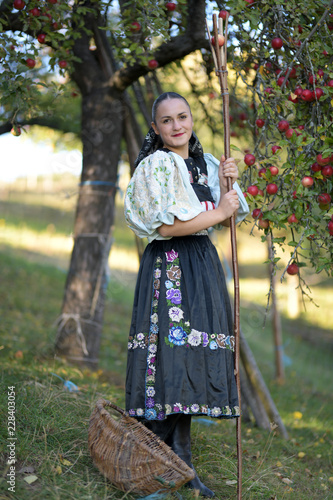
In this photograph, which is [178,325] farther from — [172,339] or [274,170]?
[274,170]

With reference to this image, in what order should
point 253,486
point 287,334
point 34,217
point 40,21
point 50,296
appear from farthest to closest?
point 34,217
point 287,334
point 50,296
point 40,21
point 253,486

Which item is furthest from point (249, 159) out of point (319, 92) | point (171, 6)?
point (171, 6)

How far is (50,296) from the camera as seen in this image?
7.48 m

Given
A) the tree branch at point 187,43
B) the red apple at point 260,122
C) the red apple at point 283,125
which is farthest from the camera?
the tree branch at point 187,43

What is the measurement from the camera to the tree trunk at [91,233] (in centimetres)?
416

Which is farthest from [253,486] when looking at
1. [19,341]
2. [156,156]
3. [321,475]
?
[19,341]

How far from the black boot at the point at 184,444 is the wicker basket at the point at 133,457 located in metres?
0.19

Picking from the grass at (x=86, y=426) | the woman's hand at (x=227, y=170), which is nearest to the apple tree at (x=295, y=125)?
the woman's hand at (x=227, y=170)

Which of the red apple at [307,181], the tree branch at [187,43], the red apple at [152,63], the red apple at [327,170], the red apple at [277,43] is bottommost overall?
the red apple at [307,181]

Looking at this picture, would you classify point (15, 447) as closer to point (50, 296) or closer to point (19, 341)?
point (19, 341)

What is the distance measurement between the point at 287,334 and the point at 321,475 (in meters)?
7.45

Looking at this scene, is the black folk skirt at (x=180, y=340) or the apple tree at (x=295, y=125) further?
the apple tree at (x=295, y=125)

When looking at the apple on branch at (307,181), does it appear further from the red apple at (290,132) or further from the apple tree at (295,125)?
the red apple at (290,132)

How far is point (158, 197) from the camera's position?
224 cm
